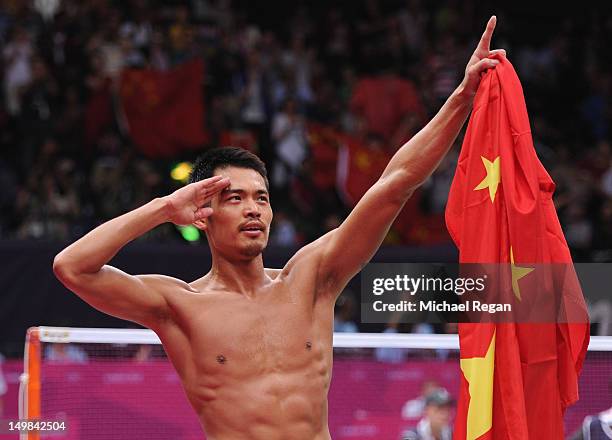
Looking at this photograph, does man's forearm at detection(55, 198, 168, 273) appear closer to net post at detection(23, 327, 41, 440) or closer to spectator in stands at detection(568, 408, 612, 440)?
net post at detection(23, 327, 41, 440)

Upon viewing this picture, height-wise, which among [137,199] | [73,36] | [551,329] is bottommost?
[551,329]

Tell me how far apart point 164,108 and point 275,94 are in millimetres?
1409

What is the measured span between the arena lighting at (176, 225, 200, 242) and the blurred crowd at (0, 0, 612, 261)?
1.36 ft

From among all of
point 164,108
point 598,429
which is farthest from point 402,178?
point 164,108

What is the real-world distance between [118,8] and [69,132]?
2237 mm

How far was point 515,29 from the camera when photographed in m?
16.9

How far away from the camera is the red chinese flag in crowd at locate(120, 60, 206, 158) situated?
42.7 ft

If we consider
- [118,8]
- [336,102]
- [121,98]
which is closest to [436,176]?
[336,102]

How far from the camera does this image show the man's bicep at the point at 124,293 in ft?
15.0

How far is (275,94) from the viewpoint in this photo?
1374cm

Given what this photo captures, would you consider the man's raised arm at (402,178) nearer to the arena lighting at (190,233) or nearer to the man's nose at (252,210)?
the man's nose at (252,210)

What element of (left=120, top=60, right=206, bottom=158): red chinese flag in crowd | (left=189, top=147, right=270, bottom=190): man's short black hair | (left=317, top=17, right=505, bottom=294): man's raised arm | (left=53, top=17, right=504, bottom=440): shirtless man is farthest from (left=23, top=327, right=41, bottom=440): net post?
(left=120, top=60, right=206, bottom=158): red chinese flag in crowd

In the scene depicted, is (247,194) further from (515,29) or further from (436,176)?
(515,29)

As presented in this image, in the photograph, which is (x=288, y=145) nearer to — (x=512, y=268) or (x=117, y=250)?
(x=512, y=268)
